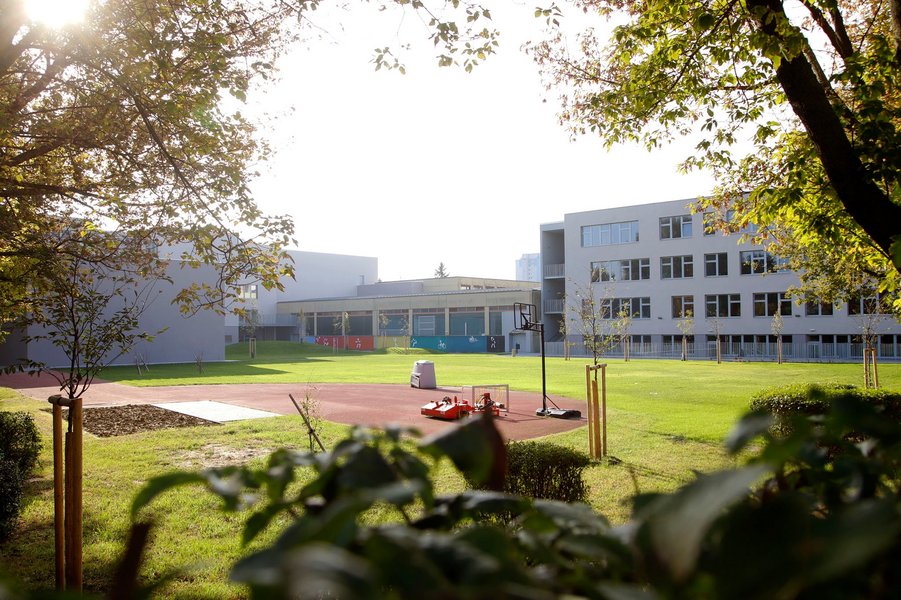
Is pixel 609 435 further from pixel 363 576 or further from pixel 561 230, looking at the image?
pixel 561 230

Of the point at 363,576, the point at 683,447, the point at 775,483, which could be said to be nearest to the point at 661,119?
the point at 683,447

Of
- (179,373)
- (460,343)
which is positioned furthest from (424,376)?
(460,343)

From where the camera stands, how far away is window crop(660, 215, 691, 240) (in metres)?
51.1

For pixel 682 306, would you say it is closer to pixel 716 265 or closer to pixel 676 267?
pixel 676 267

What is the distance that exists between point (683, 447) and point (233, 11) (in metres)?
10.1

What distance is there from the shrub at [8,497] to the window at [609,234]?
51328 millimetres

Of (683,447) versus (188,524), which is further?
(683,447)

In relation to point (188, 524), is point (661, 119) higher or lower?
higher

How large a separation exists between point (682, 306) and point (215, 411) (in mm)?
42063

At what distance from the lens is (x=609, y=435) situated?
44.6 feet

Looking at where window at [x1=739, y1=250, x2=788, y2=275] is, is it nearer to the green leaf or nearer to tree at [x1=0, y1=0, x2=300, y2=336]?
tree at [x1=0, y1=0, x2=300, y2=336]

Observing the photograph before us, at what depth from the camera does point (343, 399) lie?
21.5 m

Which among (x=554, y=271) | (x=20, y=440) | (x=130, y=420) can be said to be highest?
(x=554, y=271)

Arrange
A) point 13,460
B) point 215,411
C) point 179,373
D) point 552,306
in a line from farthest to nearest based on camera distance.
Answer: point 552,306
point 179,373
point 215,411
point 13,460
